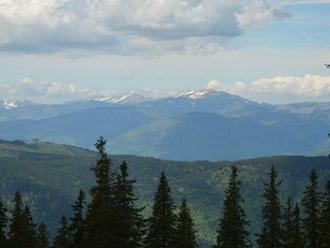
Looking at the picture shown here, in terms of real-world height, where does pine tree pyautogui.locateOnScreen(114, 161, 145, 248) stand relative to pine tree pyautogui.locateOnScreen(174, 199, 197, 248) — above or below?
above

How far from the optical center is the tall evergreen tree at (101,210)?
142ft

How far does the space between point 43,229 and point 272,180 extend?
40.7 m

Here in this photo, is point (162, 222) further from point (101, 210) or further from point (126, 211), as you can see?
point (101, 210)

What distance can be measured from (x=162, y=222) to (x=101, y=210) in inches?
572

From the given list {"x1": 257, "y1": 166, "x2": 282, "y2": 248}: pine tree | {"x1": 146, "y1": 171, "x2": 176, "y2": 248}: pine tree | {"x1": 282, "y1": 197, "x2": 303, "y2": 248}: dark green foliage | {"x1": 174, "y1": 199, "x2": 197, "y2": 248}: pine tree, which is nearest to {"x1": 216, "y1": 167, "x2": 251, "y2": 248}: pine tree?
{"x1": 257, "y1": 166, "x2": 282, "y2": 248}: pine tree

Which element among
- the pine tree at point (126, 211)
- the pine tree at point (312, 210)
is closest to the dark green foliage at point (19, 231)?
the pine tree at point (126, 211)

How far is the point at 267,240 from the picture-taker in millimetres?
64688

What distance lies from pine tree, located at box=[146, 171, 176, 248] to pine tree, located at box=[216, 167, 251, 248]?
7.89 meters

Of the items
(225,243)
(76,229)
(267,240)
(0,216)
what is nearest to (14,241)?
(0,216)

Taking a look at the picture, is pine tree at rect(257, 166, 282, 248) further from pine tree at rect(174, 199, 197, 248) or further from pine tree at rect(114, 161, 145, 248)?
pine tree at rect(114, 161, 145, 248)

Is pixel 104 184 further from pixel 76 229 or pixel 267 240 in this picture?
pixel 267 240

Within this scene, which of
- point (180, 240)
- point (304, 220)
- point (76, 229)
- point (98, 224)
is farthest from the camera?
point (304, 220)

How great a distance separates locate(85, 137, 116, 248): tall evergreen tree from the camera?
4334 centimetres

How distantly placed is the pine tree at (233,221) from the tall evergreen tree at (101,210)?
69.1 ft
